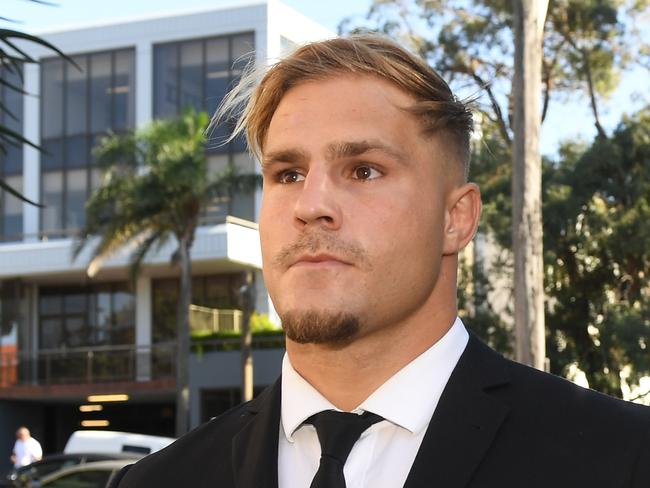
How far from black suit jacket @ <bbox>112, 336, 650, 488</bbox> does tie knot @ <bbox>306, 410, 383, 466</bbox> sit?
0.12m

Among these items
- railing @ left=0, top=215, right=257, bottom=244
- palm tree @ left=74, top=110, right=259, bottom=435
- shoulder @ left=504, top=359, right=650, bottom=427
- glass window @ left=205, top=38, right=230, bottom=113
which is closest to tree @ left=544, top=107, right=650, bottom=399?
palm tree @ left=74, top=110, right=259, bottom=435

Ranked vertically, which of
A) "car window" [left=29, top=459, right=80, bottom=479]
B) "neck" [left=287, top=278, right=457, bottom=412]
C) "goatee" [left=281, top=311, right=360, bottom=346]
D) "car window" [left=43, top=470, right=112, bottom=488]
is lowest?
"car window" [left=29, top=459, right=80, bottom=479]

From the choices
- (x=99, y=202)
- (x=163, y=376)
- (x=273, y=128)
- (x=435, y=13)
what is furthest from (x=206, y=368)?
(x=273, y=128)

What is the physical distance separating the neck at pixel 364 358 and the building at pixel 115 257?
118 ft

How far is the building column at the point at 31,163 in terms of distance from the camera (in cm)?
4372

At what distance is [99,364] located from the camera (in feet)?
131

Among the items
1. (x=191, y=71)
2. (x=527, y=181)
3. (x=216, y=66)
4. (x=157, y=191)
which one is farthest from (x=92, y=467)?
(x=191, y=71)

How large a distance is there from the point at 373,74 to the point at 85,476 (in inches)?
425

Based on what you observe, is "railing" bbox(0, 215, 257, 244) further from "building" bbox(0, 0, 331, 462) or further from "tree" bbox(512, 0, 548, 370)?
A: "tree" bbox(512, 0, 548, 370)

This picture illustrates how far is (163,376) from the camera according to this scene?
38.7m

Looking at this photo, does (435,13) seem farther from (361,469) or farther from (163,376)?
(361,469)

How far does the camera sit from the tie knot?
84.2 inches

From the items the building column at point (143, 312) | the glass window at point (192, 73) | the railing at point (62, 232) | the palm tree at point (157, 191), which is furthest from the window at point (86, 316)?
the palm tree at point (157, 191)

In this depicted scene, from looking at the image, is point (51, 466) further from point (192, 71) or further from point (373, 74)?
point (192, 71)
